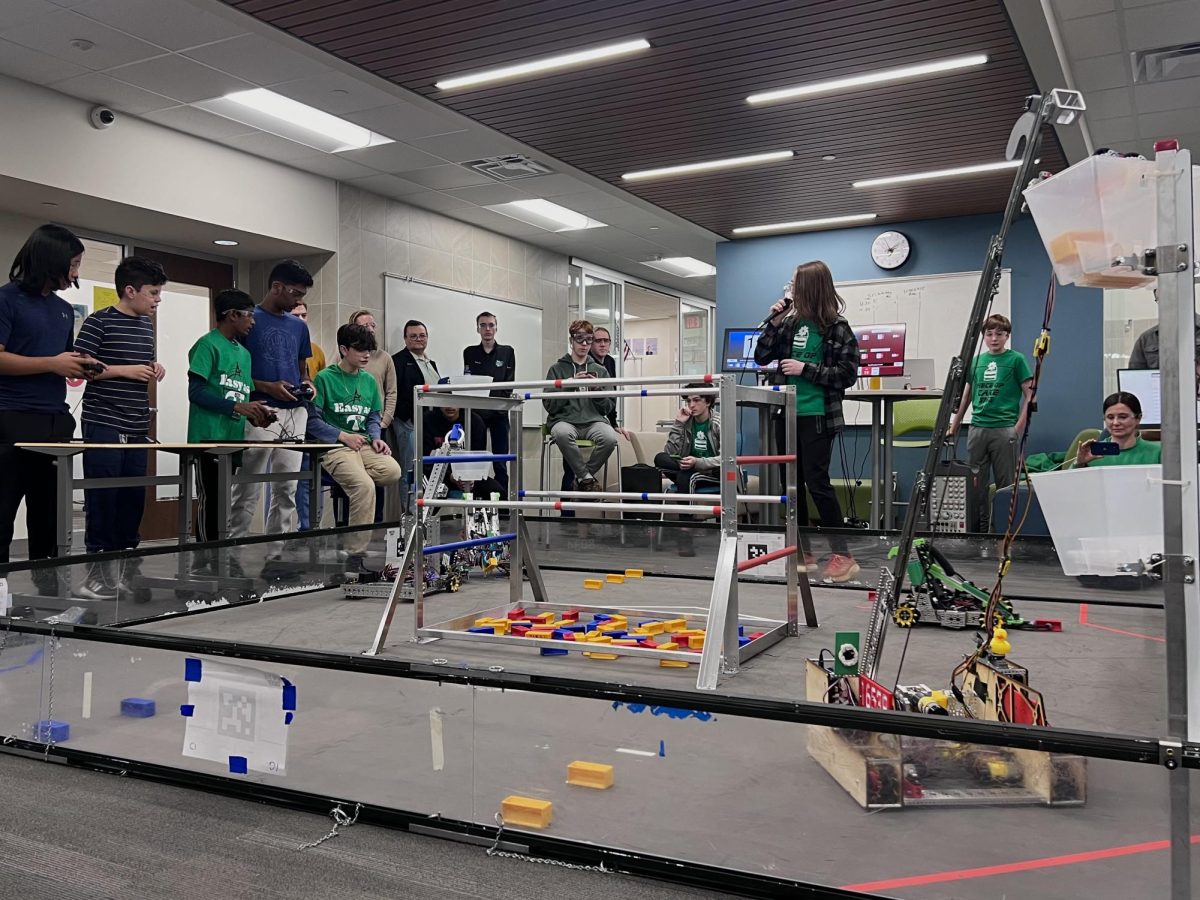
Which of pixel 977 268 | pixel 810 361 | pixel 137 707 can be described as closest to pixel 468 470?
pixel 810 361

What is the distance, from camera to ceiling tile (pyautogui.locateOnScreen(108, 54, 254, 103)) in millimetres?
4973

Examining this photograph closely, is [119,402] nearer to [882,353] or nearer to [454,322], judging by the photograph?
[882,353]

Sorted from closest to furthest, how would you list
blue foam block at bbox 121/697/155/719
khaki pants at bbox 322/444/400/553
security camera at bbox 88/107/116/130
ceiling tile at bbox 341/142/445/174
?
blue foam block at bbox 121/697/155/719 < khaki pants at bbox 322/444/400/553 < security camera at bbox 88/107/116/130 < ceiling tile at bbox 341/142/445/174

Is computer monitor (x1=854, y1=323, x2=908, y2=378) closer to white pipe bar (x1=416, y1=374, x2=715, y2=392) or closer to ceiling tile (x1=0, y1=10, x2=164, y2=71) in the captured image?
white pipe bar (x1=416, y1=374, x2=715, y2=392)

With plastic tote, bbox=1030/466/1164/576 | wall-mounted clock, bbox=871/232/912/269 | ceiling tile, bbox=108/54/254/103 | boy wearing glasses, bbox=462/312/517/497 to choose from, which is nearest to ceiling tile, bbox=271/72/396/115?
ceiling tile, bbox=108/54/254/103

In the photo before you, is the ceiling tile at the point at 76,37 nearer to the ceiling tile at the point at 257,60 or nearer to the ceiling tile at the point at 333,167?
the ceiling tile at the point at 257,60

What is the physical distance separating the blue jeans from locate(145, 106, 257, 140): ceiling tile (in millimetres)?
2813

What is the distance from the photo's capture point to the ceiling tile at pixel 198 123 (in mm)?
5680

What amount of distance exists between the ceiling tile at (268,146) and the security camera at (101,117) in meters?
0.74

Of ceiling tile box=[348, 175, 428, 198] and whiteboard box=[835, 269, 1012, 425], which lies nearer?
ceiling tile box=[348, 175, 428, 198]

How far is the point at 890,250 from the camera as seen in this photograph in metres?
7.50

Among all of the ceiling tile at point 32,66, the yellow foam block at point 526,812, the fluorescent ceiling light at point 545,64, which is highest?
the ceiling tile at point 32,66

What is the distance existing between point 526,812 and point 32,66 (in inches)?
203

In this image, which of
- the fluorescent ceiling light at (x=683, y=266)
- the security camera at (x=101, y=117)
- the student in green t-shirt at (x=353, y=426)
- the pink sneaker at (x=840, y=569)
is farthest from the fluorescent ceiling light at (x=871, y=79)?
the fluorescent ceiling light at (x=683, y=266)
